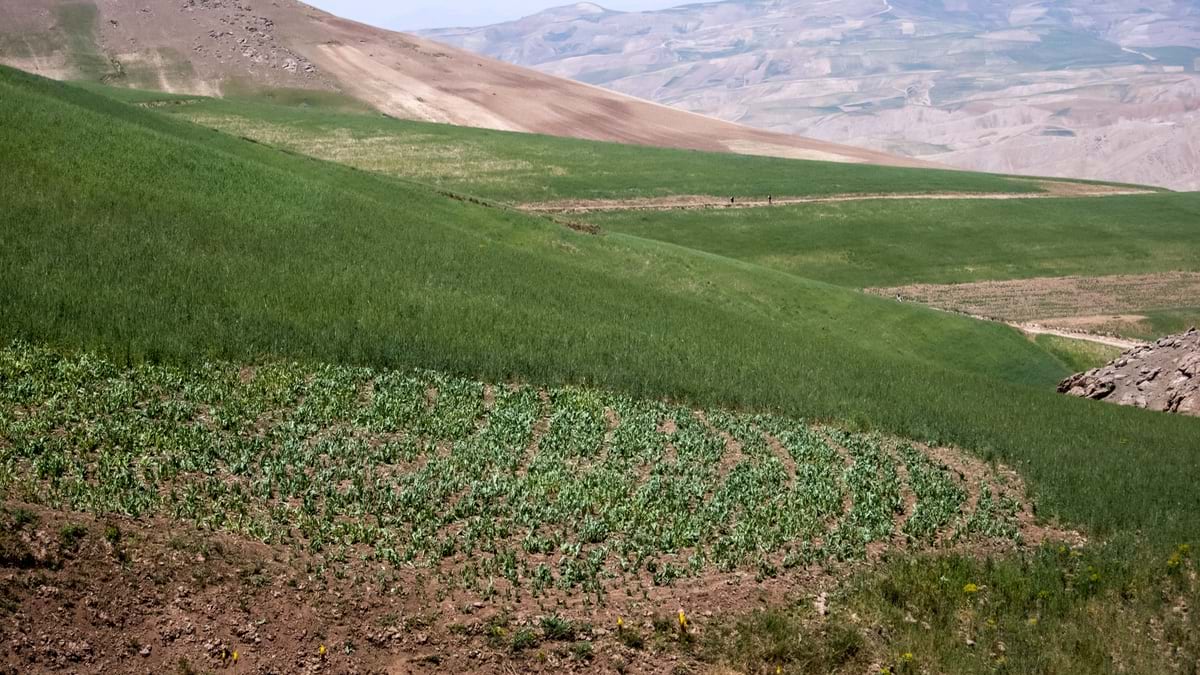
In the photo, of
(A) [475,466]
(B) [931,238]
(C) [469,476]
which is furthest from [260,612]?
(B) [931,238]

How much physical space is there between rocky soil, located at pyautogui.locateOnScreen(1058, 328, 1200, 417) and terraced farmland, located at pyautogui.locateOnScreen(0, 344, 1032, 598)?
47.6ft

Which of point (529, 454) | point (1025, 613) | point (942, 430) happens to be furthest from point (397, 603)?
point (942, 430)

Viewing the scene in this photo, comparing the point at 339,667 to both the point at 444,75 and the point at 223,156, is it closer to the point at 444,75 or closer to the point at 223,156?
the point at 223,156

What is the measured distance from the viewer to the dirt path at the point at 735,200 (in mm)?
62638

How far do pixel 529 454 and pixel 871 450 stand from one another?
713 centimetres

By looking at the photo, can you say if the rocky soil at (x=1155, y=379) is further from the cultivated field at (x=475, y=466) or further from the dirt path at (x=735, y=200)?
the dirt path at (x=735, y=200)

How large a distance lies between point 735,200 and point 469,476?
56.8 meters

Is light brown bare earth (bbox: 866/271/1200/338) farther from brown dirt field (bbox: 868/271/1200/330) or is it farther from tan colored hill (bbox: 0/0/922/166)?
tan colored hill (bbox: 0/0/922/166)

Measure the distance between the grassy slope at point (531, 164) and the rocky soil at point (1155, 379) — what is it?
119ft

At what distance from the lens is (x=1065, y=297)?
53.0 m

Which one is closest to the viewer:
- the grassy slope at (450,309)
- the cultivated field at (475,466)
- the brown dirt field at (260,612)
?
the brown dirt field at (260,612)

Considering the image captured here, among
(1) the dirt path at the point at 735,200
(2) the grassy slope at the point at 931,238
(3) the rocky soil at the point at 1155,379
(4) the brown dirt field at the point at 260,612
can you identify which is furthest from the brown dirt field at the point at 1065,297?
(4) the brown dirt field at the point at 260,612

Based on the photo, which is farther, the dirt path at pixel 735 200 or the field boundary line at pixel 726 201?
the dirt path at pixel 735 200

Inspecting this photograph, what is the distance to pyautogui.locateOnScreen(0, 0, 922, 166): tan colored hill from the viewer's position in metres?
93.3
